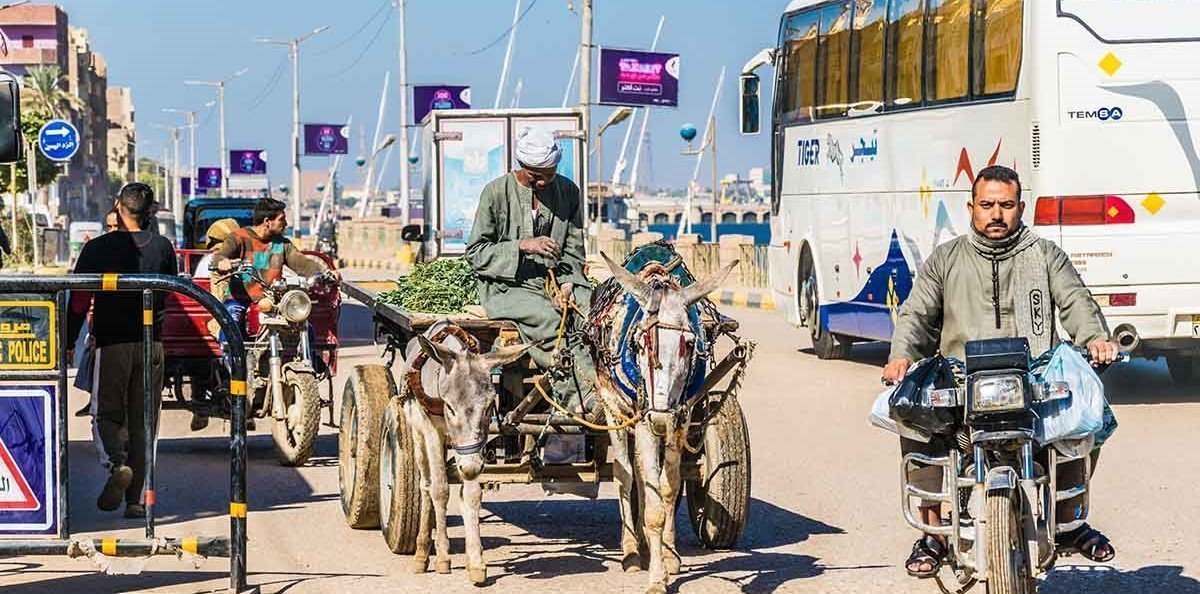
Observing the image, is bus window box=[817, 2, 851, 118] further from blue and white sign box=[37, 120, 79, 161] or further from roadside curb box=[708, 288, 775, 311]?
blue and white sign box=[37, 120, 79, 161]

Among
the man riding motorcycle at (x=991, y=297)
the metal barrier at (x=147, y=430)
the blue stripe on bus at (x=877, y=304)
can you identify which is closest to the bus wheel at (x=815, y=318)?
the blue stripe on bus at (x=877, y=304)

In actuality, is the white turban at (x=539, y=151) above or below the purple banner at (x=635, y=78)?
below

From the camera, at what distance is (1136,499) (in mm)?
11367

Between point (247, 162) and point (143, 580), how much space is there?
10377 cm

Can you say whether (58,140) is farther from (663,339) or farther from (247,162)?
(247,162)

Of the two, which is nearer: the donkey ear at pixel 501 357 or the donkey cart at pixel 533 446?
the donkey ear at pixel 501 357

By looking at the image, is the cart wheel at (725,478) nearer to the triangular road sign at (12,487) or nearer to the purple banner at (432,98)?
the triangular road sign at (12,487)

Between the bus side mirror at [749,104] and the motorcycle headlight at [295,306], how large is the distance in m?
11.7

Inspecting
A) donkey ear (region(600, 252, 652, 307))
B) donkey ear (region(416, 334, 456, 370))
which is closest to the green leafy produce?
donkey ear (region(416, 334, 456, 370))

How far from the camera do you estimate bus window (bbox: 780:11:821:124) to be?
22797 mm

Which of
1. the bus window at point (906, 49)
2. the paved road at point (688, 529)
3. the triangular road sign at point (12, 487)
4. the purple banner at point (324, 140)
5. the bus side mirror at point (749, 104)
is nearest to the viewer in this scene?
the triangular road sign at point (12, 487)

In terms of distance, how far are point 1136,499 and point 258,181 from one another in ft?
321

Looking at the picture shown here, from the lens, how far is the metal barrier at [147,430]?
25.9 ft

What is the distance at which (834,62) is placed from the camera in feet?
72.1
